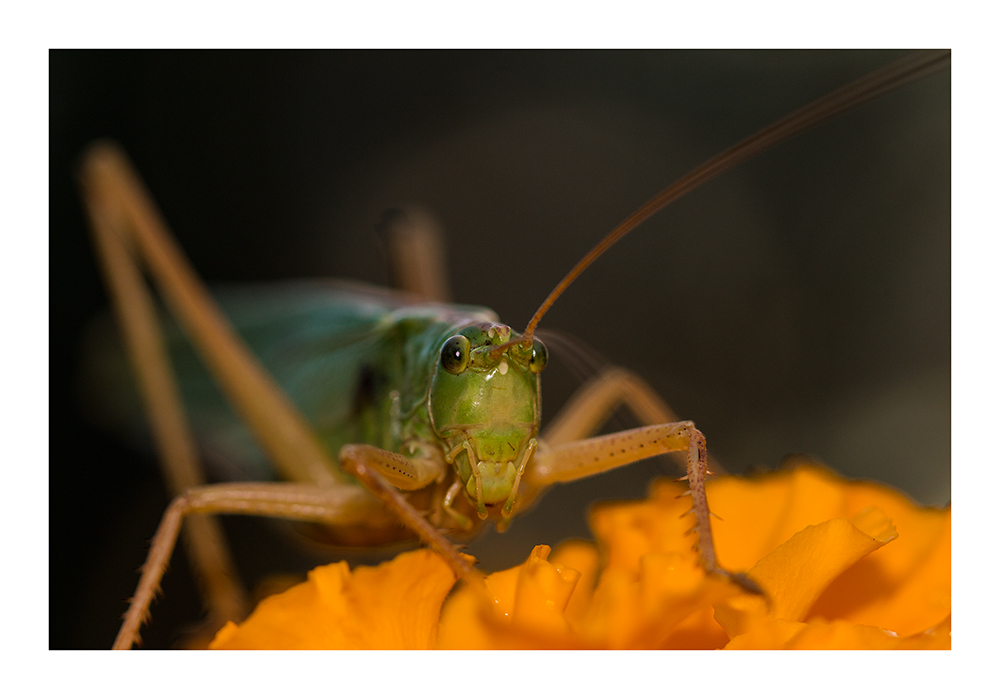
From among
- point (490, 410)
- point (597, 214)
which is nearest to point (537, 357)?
point (490, 410)

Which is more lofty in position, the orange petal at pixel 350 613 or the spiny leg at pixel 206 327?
the spiny leg at pixel 206 327

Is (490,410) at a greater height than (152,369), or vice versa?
(152,369)

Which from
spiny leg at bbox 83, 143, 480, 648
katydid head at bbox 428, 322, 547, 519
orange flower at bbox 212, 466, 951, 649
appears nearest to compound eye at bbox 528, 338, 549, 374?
katydid head at bbox 428, 322, 547, 519

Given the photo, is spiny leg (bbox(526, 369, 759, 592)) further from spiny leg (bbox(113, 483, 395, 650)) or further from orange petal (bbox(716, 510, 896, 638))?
spiny leg (bbox(113, 483, 395, 650))

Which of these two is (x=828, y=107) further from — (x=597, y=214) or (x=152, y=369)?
(x=152, y=369)

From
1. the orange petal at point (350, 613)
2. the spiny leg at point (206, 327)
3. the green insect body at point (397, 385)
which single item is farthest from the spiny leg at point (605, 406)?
the orange petal at point (350, 613)

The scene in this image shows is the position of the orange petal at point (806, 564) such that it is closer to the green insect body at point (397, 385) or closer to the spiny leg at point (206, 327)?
the green insect body at point (397, 385)
